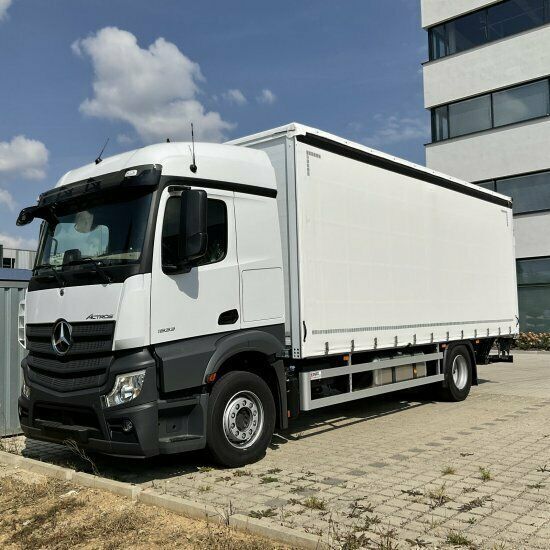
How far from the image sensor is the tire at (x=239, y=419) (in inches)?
234

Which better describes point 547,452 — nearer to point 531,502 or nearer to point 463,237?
point 531,502

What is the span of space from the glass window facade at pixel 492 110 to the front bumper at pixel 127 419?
65.6ft

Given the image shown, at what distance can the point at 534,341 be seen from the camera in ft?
68.4

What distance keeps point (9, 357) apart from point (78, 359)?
118 inches

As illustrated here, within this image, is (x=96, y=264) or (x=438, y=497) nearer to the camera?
(x=438, y=497)

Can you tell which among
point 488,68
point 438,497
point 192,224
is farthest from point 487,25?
point 438,497

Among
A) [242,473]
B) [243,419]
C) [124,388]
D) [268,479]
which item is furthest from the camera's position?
[243,419]

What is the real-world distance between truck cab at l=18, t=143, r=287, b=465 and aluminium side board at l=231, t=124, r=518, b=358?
380mm

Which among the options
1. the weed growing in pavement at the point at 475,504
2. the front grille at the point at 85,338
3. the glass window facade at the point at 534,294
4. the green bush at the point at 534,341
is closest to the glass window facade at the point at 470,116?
the glass window facade at the point at 534,294

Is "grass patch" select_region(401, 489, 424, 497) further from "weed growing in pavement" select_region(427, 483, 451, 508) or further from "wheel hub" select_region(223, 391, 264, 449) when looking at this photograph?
"wheel hub" select_region(223, 391, 264, 449)

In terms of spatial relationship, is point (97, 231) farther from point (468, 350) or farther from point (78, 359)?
point (468, 350)

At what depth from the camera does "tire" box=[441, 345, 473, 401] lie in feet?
33.4

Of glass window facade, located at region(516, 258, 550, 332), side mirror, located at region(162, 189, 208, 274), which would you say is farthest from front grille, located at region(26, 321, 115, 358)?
glass window facade, located at region(516, 258, 550, 332)

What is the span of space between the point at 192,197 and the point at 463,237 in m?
6.57
